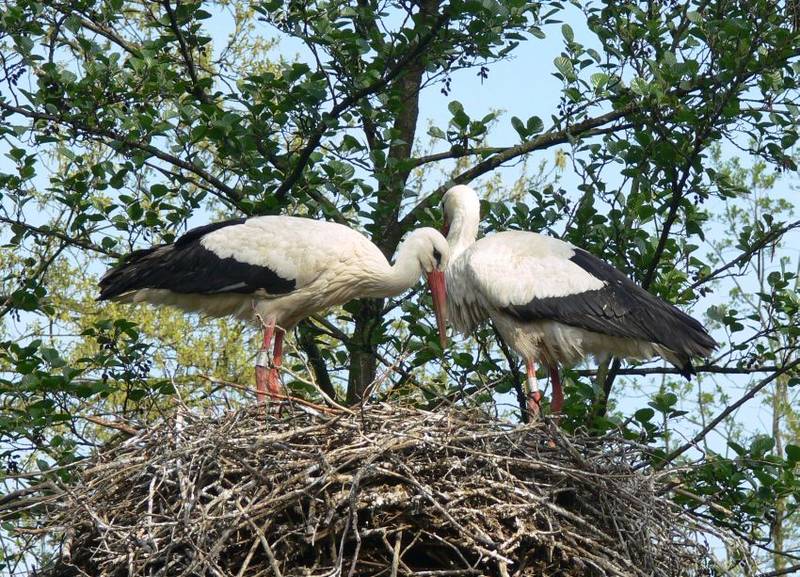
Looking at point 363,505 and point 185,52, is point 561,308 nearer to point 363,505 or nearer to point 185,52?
point 363,505

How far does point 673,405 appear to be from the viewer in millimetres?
9625

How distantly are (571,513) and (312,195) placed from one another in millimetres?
4189

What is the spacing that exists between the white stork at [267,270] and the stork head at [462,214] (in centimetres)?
36

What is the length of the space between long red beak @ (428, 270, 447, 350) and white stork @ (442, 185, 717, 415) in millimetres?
222

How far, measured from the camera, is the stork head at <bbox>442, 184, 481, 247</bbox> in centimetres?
1030

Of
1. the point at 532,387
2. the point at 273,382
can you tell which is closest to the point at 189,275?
the point at 273,382

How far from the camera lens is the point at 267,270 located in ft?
31.8

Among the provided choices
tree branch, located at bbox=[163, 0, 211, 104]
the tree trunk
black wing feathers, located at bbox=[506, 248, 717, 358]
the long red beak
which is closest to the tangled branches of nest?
black wing feathers, located at bbox=[506, 248, 717, 358]

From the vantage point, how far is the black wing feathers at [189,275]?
379 inches

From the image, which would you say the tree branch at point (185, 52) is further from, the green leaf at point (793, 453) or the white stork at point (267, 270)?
the green leaf at point (793, 453)

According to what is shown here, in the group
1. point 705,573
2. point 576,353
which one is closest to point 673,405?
A: point 576,353

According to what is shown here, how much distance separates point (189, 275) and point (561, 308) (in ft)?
8.14

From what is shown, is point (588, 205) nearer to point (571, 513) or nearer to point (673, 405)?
point (673, 405)

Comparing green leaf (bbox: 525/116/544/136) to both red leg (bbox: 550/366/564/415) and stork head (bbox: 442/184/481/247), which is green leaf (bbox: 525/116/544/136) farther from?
red leg (bbox: 550/366/564/415)
